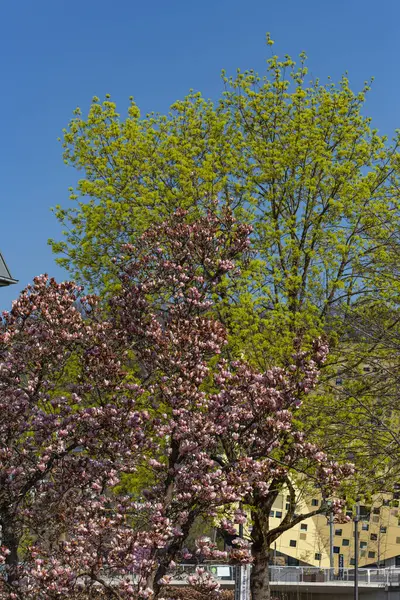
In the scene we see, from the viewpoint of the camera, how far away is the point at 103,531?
353 inches

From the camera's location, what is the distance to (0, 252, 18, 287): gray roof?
20.3 metres

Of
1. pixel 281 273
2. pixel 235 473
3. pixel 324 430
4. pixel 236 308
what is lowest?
pixel 235 473

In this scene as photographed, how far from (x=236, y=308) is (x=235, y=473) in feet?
35.2

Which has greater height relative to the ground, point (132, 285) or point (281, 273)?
point (281, 273)

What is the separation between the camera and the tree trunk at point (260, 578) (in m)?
20.8

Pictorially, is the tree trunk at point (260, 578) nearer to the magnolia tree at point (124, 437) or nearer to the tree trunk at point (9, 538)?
the magnolia tree at point (124, 437)

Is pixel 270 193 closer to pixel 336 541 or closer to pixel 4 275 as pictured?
pixel 4 275

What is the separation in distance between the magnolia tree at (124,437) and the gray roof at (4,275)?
383 inches

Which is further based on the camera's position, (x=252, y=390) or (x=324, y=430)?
(x=324, y=430)

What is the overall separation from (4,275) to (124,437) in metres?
11.5

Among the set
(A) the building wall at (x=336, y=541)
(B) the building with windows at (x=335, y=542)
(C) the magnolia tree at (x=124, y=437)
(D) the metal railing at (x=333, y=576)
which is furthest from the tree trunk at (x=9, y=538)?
(B) the building with windows at (x=335, y=542)

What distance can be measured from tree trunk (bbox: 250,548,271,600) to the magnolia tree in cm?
1123

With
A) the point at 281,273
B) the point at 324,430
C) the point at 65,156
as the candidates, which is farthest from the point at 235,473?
the point at 65,156

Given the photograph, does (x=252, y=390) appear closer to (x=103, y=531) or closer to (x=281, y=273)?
(x=103, y=531)
